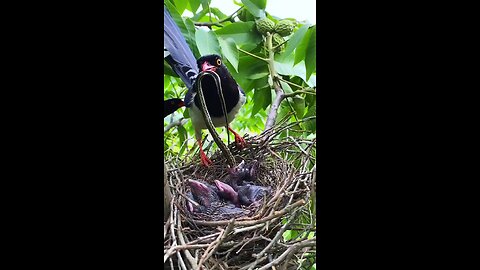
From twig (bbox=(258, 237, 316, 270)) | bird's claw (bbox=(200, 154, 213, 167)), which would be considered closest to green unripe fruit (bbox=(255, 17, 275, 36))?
bird's claw (bbox=(200, 154, 213, 167))

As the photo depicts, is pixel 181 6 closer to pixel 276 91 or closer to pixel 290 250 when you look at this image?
pixel 276 91

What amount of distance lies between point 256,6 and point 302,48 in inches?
3.8

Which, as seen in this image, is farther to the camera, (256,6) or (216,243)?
(256,6)

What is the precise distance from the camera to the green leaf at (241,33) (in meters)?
0.81

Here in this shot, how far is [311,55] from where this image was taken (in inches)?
29.4

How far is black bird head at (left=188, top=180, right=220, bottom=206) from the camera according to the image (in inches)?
28.9

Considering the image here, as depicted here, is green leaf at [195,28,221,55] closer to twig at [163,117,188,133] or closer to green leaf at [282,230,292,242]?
twig at [163,117,188,133]

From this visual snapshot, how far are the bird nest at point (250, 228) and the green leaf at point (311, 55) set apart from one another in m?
0.11

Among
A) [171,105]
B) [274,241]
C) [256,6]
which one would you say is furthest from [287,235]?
[256,6]

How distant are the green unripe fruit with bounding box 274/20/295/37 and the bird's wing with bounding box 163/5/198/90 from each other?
5.4 inches

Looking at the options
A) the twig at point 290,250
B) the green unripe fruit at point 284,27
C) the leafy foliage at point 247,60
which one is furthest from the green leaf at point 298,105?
the twig at point 290,250
